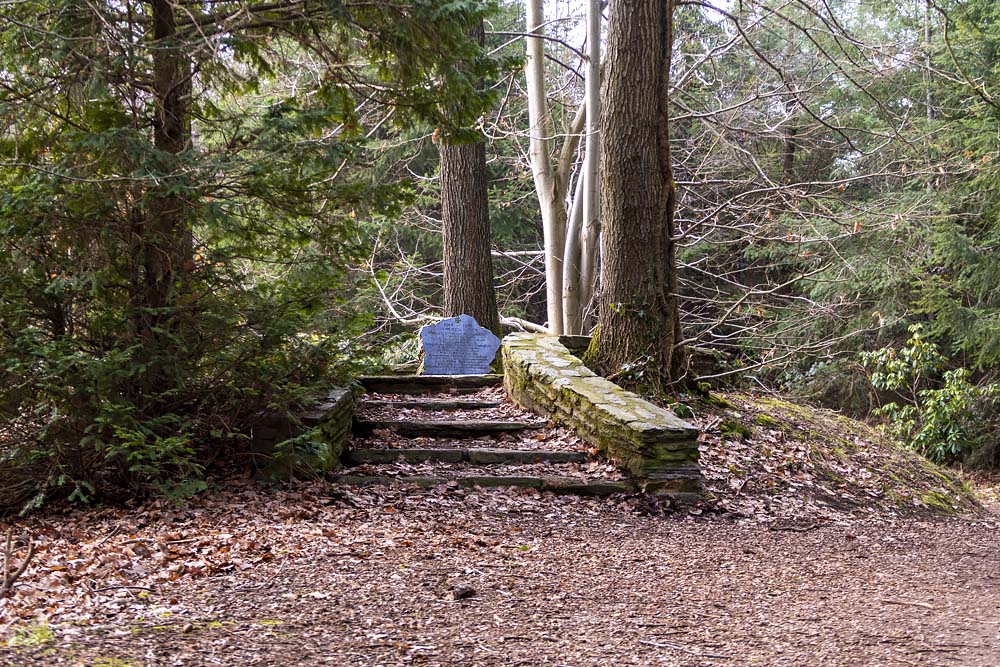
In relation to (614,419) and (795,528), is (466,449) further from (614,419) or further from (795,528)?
(795,528)

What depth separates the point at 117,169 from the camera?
19.2ft

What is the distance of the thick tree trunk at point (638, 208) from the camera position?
8.73m

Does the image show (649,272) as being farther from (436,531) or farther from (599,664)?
(599,664)

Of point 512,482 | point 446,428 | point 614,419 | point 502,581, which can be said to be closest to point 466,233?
point 446,428

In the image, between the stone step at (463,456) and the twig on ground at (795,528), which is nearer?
the twig on ground at (795,528)

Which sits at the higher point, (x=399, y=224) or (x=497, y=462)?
(x=399, y=224)

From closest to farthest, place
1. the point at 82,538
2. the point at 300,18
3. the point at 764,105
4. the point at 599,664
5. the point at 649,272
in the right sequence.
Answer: the point at 599,664
the point at 82,538
the point at 300,18
the point at 649,272
the point at 764,105

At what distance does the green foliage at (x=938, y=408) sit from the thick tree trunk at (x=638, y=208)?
7.22 m

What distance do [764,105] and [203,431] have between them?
488 inches

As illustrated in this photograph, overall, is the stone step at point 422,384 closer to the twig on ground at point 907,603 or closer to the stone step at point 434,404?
the stone step at point 434,404

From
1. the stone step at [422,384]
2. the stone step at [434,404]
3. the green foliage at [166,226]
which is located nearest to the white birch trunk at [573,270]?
the stone step at [422,384]

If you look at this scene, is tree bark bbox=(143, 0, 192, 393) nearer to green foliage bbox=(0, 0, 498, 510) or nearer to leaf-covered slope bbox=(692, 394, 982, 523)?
green foliage bbox=(0, 0, 498, 510)

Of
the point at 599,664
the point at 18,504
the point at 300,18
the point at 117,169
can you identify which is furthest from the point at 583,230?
the point at 599,664

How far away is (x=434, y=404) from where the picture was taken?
9047 millimetres
